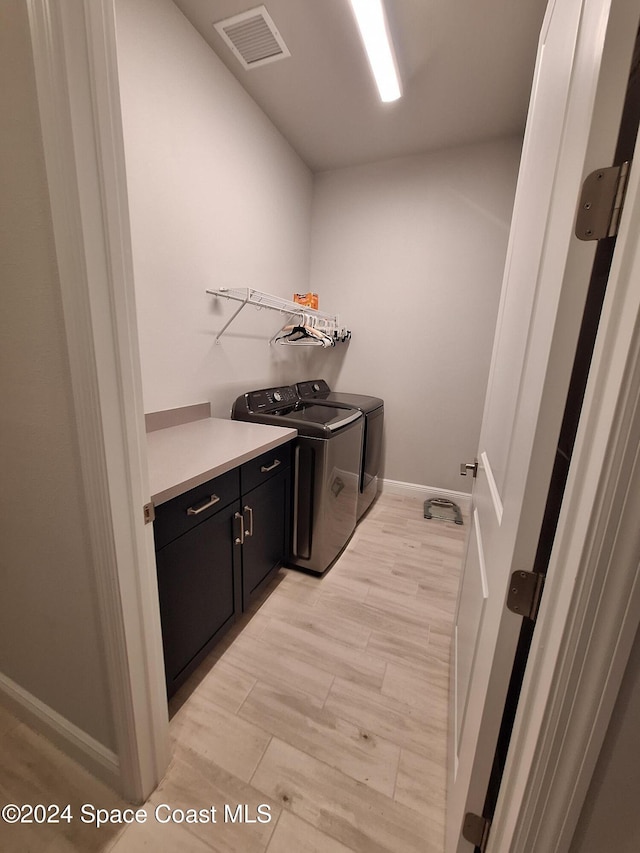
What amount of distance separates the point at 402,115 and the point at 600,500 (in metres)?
2.76

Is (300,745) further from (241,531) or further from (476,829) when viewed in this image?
(241,531)

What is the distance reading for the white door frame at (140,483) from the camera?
1.34 feet

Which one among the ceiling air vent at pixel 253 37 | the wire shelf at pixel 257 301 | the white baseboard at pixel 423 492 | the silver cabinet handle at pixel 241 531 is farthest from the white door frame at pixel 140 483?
the white baseboard at pixel 423 492

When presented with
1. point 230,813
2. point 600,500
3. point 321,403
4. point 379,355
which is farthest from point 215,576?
point 379,355

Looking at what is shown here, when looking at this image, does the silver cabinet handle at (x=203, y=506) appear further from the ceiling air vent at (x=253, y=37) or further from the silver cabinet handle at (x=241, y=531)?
the ceiling air vent at (x=253, y=37)

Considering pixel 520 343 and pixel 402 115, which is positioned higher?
pixel 402 115

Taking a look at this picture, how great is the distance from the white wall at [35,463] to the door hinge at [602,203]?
3.09ft

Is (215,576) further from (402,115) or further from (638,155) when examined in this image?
(402,115)

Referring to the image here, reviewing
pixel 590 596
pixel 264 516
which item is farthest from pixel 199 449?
pixel 590 596

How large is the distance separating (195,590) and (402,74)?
2.81 meters

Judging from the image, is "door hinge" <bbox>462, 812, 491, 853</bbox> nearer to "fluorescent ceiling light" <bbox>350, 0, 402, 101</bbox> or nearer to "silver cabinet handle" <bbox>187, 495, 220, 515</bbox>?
"silver cabinet handle" <bbox>187, 495, 220, 515</bbox>

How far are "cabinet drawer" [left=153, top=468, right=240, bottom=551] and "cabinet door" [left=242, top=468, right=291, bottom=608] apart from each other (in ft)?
0.48

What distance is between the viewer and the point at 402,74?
1815mm

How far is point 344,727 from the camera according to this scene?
46.3 inches
